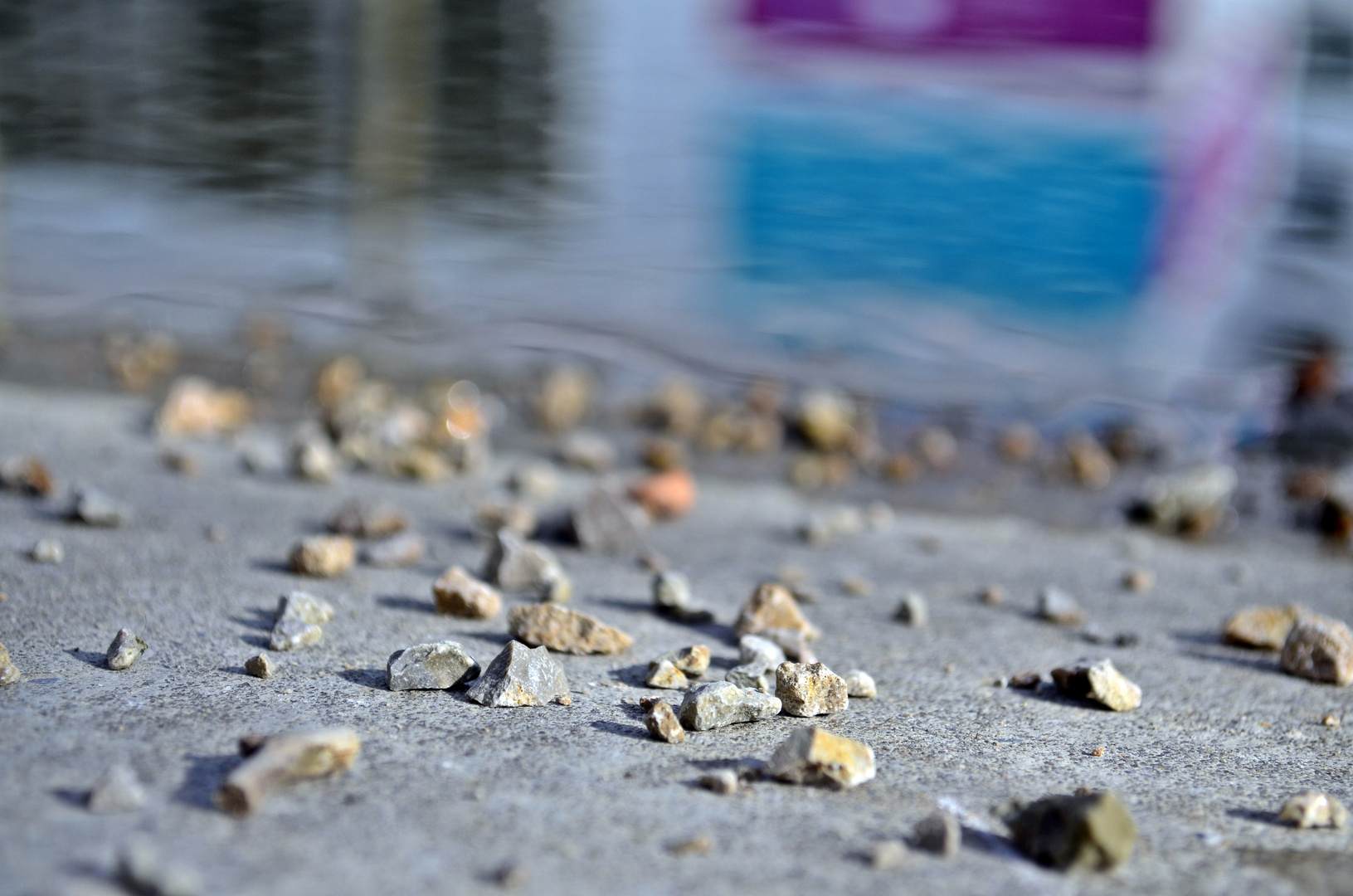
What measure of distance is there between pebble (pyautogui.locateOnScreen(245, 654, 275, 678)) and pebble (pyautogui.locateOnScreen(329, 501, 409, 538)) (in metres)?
0.47

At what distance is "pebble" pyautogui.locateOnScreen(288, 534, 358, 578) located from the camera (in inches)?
50.3

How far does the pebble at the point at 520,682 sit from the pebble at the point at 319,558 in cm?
37

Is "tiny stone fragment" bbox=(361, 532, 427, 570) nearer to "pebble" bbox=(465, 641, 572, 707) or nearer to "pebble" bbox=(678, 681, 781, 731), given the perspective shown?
"pebble" bbox=(465, 641, 572, 707)

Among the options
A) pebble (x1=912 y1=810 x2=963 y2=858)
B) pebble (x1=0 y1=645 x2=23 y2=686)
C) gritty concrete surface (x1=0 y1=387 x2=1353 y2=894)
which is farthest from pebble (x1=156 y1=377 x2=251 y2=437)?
pebble (x1=912 y1=810 x2=963 y2=858)

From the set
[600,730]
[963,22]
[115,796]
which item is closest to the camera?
[115,796]

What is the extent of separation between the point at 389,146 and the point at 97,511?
138 centimetres

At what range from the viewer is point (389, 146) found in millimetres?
2482

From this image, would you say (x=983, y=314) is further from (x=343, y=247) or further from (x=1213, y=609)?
(x=343, y=247)

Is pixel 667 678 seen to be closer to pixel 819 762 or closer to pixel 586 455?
pixel 819 762

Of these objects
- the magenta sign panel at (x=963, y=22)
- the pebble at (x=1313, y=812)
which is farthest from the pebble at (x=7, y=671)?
the magenta sign panel at (x=963, y=22)

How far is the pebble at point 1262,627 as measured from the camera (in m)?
1.31

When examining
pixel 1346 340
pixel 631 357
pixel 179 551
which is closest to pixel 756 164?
pixel 631 357

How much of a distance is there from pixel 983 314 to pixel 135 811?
2.09 m

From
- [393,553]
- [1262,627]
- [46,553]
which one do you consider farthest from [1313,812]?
[46,553]
